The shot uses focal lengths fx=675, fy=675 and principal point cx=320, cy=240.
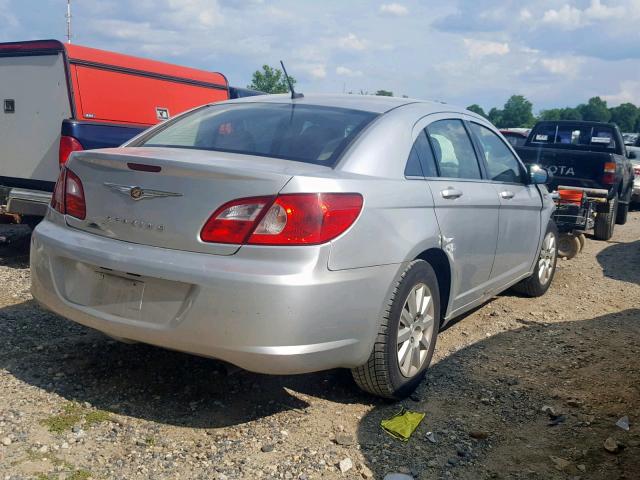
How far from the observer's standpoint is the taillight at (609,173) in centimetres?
950

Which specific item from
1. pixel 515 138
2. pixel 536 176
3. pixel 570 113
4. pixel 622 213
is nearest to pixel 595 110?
pixel 570 113

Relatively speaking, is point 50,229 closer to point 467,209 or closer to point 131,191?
point 131,191

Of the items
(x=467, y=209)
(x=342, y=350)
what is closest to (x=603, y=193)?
(x=467, y=209)

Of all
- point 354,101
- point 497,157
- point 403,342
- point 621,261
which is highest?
point 354,101

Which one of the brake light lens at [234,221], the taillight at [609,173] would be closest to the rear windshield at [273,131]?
the brake light lens at [234,221]

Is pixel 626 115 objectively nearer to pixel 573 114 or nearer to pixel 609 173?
pixel 573 114

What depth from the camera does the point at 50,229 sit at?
11.6 ft

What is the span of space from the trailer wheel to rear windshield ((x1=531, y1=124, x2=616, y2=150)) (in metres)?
2.95

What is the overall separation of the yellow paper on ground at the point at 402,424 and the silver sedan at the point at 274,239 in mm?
128

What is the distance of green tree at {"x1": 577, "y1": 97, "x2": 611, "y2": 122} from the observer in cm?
7650

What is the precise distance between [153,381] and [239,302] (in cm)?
116

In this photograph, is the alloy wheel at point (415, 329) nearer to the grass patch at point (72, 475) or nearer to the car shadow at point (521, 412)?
the car shadow at point (521, 412)

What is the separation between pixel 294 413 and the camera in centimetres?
352

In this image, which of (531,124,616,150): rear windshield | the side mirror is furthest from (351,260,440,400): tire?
(531,124,616,150): rear windshield
